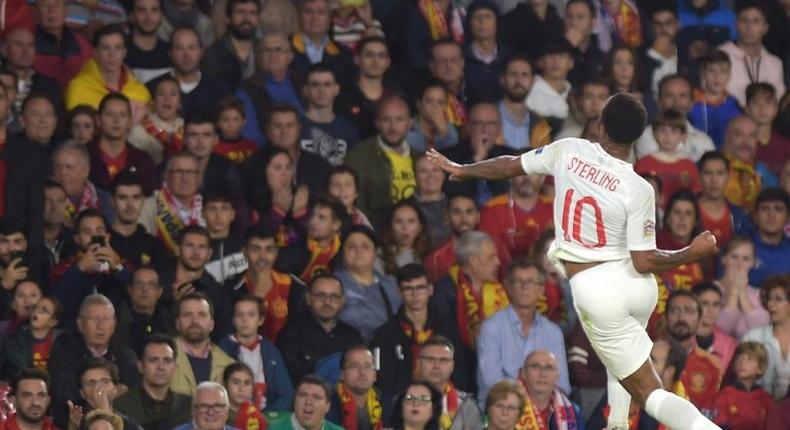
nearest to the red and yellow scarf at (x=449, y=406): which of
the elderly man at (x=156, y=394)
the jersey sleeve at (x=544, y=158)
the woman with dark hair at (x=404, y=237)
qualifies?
the woman with dark hair at (x=404, y=237)

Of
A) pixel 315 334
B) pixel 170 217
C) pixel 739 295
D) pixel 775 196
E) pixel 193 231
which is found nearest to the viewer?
pixel 193 231

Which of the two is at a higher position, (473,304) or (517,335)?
(473,304)

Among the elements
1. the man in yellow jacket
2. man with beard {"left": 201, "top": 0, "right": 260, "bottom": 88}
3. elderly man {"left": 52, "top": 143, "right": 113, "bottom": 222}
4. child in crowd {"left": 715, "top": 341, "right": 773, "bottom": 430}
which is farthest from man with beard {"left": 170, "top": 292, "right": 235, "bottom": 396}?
child in crowd {"left": 715, "top": 341, "right": 773, "bottom": 430}

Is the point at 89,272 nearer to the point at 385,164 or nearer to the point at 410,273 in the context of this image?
the point at 410,273

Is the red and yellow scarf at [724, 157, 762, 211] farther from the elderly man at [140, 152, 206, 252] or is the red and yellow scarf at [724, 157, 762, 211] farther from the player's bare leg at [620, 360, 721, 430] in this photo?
the player's bare leg at [620, 360, 721, 430]

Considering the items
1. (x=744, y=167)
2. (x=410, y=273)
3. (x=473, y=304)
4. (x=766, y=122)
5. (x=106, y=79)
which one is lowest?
(x=473, y=304)

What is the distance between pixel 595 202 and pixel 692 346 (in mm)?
4229

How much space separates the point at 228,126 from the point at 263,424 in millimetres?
2558

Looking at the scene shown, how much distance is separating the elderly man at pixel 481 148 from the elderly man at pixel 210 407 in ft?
10.6

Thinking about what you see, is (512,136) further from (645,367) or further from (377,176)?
(645,367)

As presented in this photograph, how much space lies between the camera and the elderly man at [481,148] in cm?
1535

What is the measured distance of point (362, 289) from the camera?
14.2 m

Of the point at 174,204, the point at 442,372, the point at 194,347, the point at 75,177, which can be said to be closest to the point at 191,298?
the point at 194,347

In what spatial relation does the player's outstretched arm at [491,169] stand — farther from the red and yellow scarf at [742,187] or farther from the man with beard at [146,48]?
the red and yellow scarf at [742,187]
